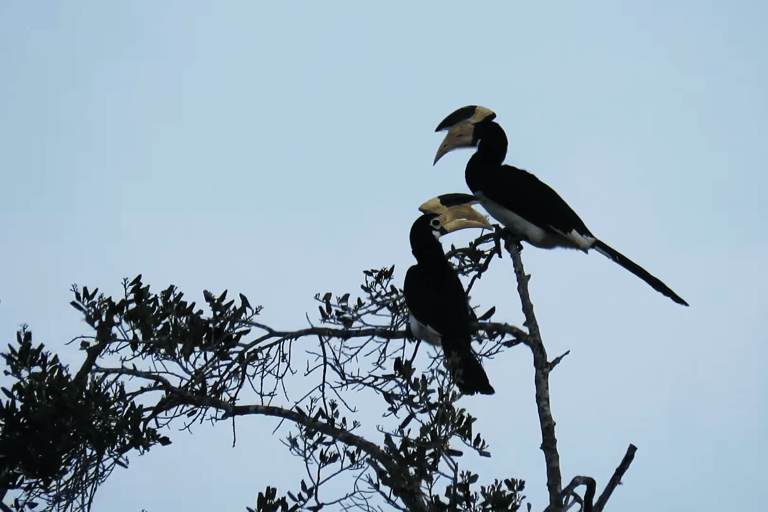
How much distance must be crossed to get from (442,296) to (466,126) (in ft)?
5.32

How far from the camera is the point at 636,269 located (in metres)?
5.62

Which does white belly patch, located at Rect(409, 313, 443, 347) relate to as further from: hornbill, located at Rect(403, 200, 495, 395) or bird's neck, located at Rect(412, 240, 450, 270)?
bird's neck, located at Rect(412, 240, 450, 270)

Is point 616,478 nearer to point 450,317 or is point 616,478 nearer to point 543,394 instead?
point 543,394

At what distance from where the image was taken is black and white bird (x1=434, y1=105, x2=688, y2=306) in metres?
5.80

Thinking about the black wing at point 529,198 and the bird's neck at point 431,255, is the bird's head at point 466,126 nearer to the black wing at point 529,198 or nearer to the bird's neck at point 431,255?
the black wing at point 529,198

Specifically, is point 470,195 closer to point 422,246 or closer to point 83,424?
point 422,246

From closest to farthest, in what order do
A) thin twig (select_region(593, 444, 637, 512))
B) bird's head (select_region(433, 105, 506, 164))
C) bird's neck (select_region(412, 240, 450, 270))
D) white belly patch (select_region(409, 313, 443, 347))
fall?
1. thin twig (select_region(593, 444, 637, 512))
2. white belly patch (select_region(409, 313, 443, 347))
3. bird's neck (select_region(412, 240, 450, 270))
4. bird's head (select_region(433, 105, 506, 164))

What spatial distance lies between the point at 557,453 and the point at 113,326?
2123mm

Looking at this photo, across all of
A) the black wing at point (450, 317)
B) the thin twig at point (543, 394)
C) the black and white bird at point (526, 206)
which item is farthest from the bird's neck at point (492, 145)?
the thin twig at point (543, 394)

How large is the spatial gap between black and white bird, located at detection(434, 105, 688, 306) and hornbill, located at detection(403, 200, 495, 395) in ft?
0.60

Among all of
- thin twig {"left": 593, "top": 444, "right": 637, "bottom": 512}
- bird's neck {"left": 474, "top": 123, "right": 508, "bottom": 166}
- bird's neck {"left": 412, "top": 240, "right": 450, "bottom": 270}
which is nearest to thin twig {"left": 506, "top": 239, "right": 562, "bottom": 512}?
thin twig {"left": 593, "top": 444, "right": 637, "bottom": 512}

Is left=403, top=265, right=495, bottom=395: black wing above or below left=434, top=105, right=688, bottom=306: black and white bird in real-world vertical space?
below

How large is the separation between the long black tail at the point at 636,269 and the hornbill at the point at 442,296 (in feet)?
2.38

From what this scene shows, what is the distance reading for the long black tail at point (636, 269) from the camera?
5473 millimetres
